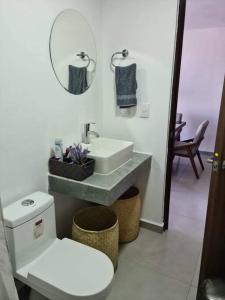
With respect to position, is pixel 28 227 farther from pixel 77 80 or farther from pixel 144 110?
pixel 144 110

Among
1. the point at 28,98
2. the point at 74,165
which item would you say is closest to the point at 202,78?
the point at 74,165

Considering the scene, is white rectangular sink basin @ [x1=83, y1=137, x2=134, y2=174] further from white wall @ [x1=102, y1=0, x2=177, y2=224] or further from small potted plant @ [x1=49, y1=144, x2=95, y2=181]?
white wall @ [x1=102, y1=0, x2=177, y2=224]

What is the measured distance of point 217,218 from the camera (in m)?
1.44

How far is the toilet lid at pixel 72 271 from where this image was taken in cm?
121

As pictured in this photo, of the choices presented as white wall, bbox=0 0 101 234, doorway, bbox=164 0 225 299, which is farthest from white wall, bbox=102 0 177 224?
doorway, bbox=164 0 225 299

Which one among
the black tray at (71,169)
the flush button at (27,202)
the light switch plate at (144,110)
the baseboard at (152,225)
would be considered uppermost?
the light switch plate at (144,110)

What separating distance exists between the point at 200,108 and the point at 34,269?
4.22 m

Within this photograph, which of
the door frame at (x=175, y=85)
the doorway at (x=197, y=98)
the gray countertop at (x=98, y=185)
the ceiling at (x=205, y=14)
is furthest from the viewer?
the ceiling at (x=205, y=14)

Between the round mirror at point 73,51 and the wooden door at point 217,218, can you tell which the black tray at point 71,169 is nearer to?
the round mirror at point 73,51

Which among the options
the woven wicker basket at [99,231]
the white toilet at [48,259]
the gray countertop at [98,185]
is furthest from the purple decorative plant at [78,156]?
the woven wicker basket at [99,231]

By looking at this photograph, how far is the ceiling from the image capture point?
9.49 ft

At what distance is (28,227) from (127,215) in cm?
96

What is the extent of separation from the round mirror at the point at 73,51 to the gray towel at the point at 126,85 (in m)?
0.24

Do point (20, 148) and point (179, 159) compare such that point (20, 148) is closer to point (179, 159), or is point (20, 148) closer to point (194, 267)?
point (194, 267)
